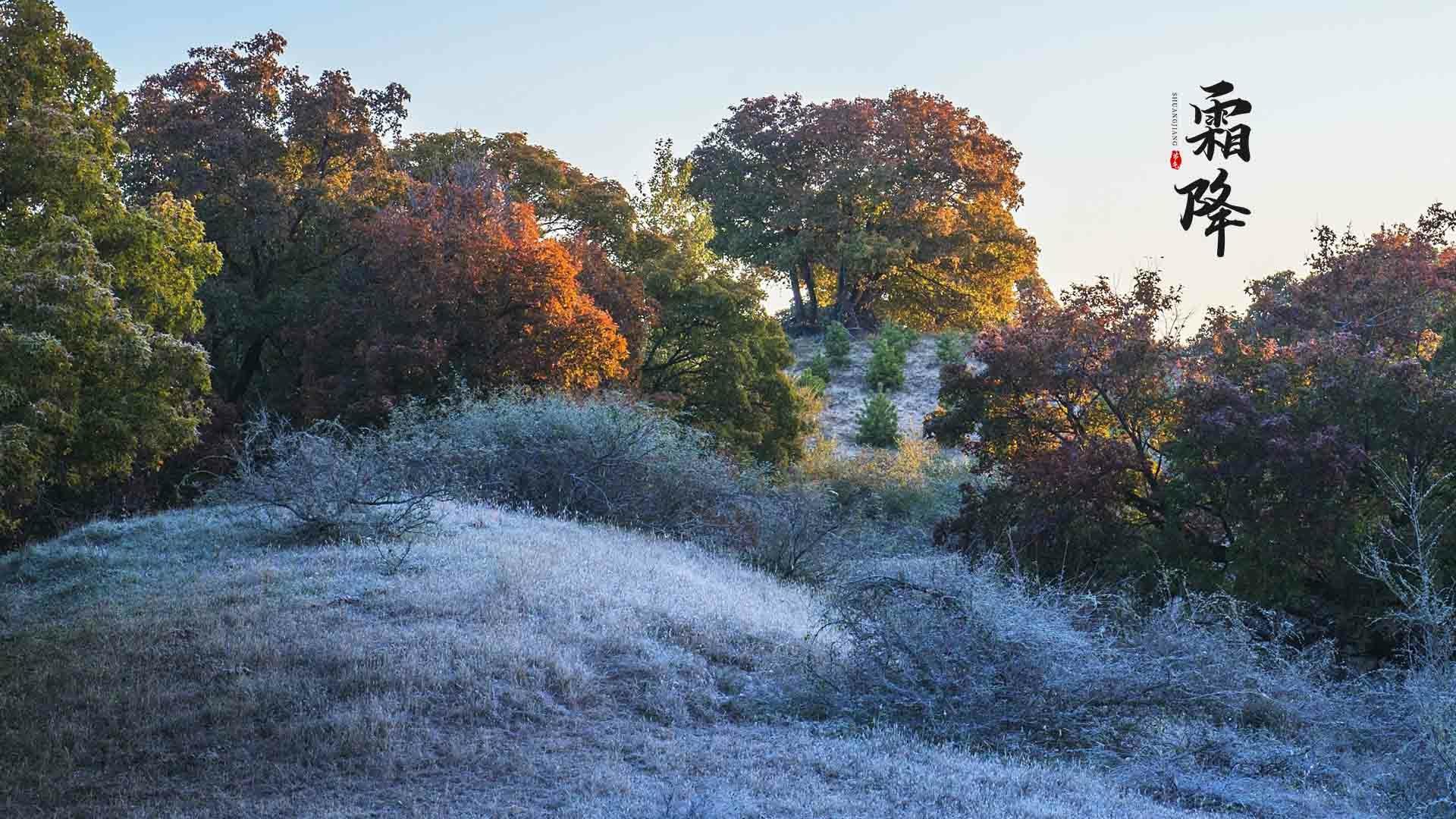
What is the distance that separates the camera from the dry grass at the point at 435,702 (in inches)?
306

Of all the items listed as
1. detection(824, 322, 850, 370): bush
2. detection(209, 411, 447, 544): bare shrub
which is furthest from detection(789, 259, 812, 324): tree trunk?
detection(209, 411, 447, 544): bare shrub

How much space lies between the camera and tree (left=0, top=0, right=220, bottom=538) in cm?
1095

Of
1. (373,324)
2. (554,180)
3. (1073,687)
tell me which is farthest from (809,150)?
(1073,687)

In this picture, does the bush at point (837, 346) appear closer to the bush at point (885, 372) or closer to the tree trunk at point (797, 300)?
the bush at point (885, 372)

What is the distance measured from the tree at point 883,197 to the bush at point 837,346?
6.49 ft

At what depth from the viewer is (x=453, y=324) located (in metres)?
23.0

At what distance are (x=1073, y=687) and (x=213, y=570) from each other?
28.6 feet

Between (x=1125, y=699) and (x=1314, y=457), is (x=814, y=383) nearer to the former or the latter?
(x=1314, y=457)

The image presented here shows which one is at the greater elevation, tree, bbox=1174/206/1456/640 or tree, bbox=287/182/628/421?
tree, bbox=287/182/628/421

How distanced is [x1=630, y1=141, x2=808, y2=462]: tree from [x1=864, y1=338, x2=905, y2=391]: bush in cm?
871

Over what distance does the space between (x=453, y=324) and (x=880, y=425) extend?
534 inches

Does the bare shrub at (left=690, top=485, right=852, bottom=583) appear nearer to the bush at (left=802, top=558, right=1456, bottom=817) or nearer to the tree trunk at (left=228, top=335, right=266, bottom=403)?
the bush at (left=802, top=558, right=1456, bottom=817)

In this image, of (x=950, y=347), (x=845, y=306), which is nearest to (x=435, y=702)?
(x=950, y=347)

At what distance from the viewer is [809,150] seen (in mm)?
41125
